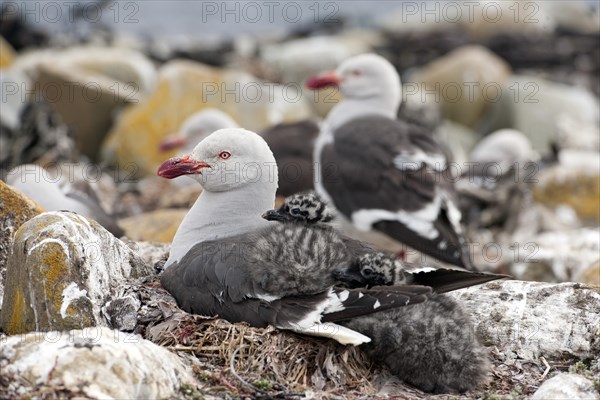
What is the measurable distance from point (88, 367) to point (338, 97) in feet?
43.2

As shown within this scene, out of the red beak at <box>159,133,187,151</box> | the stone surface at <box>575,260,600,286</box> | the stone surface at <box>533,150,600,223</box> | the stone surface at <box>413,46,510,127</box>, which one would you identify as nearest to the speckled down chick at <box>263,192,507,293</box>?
the stone surface at <box>575,260,600,286</box>

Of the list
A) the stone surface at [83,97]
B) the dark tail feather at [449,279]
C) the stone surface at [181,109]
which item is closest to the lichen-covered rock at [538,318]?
the dark tail feather at [449,279]

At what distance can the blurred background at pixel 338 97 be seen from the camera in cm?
1098

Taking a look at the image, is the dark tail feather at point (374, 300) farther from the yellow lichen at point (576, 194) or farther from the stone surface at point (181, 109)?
the stone surface at point (181, 109)

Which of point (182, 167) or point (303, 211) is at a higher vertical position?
point (182, 167)

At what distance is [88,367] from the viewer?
4.28 metres

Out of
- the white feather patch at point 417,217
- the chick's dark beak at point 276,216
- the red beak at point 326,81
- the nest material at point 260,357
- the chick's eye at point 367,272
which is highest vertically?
the red beak at point 326,81

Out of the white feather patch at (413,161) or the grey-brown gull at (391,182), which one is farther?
the white feather patch at (413,161)

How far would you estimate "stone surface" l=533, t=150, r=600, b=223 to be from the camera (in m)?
11.5

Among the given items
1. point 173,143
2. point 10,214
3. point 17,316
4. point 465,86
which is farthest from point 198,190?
point 465,86

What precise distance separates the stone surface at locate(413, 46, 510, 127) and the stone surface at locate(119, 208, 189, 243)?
1010 centimetres

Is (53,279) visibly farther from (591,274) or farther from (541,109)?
(541,109)

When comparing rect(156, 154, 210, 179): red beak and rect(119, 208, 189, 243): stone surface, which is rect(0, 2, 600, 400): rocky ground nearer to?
rect(119, 208, 189, 243): stone surface

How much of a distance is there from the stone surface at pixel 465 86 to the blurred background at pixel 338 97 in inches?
1.0
